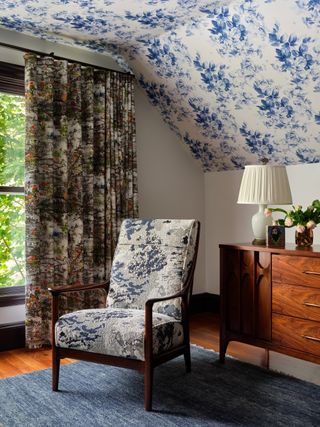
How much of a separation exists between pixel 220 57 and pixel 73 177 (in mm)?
1461

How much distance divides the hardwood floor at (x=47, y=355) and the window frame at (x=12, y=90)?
1.26ft

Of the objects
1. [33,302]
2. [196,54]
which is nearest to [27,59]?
[196,54]

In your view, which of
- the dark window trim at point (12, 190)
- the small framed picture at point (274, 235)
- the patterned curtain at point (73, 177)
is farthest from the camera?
the dark window trim at point (12, 190)

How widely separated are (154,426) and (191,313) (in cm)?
236

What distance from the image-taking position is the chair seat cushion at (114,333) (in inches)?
95.7

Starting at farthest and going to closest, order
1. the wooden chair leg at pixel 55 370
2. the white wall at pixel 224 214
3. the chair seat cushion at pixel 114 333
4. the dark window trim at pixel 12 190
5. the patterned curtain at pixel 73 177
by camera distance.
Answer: the white wall at pixel 224 214, the dark window trim at pixel 12 190, the patterned curtain at pixel 73 177, the wooden chair leg at pixel 55 370, the chair seat cushion at pixel 114 333

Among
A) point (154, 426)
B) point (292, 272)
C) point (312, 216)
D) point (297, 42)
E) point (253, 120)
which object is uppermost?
point (297, 42)

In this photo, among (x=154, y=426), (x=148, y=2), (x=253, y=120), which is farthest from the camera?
(x=253, y=120)

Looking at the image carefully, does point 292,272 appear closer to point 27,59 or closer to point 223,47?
point 223,47

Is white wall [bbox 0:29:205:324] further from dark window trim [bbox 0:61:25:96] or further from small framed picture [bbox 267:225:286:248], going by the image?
small framed picture [bbox 267:225:286:248]

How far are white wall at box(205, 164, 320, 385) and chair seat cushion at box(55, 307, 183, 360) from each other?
1746 mm

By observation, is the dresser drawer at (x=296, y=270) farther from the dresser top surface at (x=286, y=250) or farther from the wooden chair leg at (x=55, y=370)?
the wooden chair leg at (x=55, y=370)

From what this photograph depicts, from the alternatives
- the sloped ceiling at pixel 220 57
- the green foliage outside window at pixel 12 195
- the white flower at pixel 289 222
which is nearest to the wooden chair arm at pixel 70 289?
the green foliage outside window at pixel 12 195

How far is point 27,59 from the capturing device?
3.44 m
